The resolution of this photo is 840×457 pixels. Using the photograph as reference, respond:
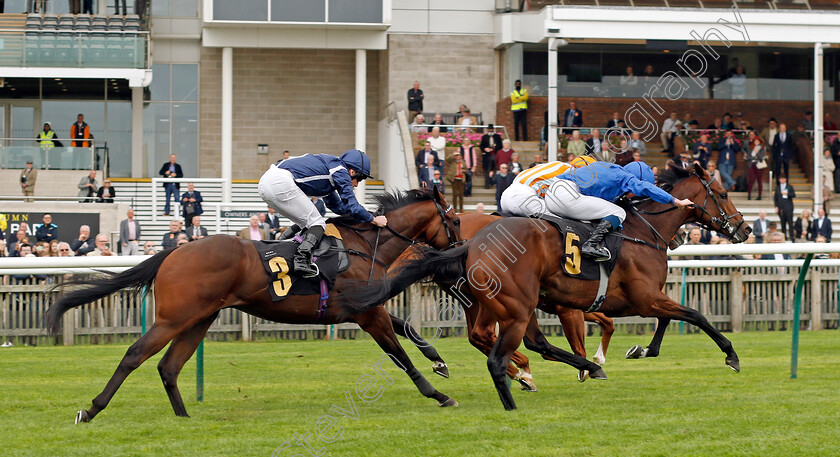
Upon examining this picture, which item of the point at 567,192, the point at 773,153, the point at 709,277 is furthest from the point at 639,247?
the point at 773,153

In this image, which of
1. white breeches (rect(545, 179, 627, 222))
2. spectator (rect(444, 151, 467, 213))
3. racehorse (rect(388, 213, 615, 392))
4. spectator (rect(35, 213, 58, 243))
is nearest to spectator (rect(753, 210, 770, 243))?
spectator (rect(444, 151, 467, 213))

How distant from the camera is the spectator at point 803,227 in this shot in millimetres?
16969

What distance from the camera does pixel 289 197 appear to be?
6.65 metres

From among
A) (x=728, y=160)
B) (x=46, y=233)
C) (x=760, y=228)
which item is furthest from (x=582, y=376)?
(x=728, y=160)

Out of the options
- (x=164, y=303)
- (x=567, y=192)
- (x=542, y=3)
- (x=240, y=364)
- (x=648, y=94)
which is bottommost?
(x=240, y=364)

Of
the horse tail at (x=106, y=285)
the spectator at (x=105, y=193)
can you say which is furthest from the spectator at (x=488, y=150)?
the horse tail at (x=106, y=285)

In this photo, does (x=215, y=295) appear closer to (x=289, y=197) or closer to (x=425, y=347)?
(x=289, y=197)

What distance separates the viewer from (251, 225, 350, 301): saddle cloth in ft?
20.9

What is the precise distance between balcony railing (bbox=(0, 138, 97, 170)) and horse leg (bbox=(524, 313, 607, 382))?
14.8m

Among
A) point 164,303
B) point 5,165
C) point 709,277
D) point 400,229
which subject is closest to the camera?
point 164,303

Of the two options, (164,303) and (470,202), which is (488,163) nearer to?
(470,202)

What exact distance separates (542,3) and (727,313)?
13.0 meters

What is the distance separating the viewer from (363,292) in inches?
252

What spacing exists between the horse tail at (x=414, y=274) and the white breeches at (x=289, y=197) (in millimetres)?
566
